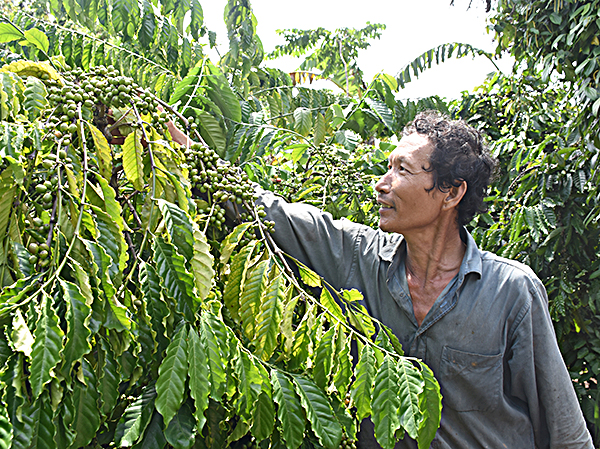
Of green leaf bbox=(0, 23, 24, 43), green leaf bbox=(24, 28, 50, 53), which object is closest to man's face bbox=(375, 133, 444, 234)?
green leaf bbox=(24, 28, 50, 53)

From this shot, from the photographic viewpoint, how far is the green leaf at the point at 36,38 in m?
1.58

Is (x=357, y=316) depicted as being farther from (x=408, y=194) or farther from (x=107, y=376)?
(x=408, y=194)

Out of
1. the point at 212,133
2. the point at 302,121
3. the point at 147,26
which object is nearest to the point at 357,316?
the point at 212,133

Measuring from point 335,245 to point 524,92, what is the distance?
3263mm

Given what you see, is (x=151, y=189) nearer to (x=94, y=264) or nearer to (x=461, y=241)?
(x=94, y=264)

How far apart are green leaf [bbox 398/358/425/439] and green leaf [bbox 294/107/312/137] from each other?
138cm

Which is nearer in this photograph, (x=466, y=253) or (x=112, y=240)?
(x=112, y=240)

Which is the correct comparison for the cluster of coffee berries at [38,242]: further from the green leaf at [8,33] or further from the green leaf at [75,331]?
the green leaf at [8,33]

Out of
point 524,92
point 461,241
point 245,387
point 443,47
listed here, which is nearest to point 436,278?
point 461,241

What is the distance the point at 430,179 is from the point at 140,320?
112 cm

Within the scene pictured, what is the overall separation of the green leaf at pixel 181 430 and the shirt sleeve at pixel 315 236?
775 mm

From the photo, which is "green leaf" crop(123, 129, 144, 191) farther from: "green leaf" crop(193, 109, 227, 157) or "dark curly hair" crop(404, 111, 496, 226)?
"dark curly hair" crop(404, 111, 496, 226)

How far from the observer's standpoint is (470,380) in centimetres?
155

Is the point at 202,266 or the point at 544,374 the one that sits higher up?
the point at 202,266
